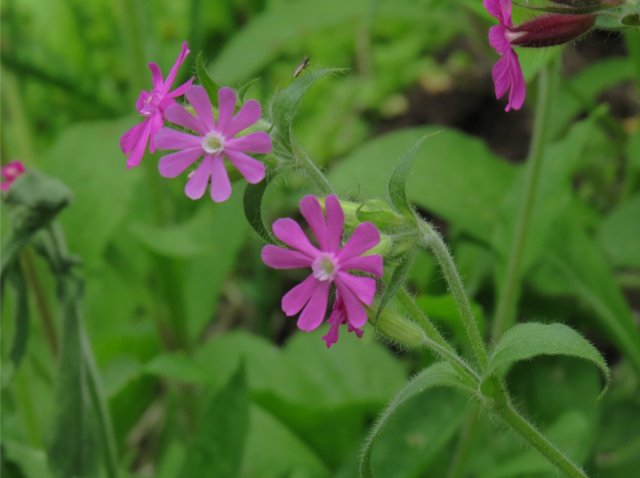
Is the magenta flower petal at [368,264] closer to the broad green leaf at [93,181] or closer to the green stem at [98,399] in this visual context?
the green stem at [98,399]

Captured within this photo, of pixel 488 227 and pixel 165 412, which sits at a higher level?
pixel 488 227

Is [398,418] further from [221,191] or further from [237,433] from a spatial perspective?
[221,191]

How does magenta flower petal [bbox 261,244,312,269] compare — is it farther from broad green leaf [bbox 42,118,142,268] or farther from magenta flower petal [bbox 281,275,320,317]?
broad green leaf [bbox 42,118,142,268]

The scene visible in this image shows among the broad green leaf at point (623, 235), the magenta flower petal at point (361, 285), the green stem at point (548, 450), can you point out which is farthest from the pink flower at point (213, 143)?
the broad green leaf at point (623, 235)

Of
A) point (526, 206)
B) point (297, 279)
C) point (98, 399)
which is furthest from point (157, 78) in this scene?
point (297, 279)

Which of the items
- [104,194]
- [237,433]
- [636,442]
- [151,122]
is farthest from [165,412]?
[151,122]

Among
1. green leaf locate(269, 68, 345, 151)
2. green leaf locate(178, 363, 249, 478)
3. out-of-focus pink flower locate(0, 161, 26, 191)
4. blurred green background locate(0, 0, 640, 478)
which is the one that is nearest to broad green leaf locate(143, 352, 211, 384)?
blurred green background locate(0, 0, 640, 478)

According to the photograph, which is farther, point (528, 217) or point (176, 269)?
point (176, 269)
